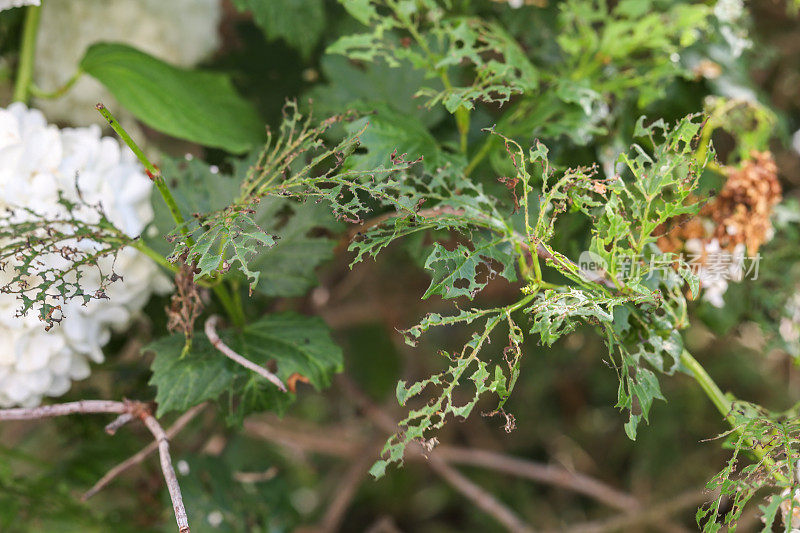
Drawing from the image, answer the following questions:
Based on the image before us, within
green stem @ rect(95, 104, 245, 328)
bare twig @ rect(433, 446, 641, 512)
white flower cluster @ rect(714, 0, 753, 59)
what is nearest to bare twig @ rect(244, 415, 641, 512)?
bare twig @ rect(433, 446, 641, 512)

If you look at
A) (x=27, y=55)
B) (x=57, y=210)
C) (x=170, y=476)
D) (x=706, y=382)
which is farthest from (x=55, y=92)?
(x=706, y=382)

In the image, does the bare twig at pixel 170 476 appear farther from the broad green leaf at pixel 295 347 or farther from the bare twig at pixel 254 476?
the bare twig at pixel 254 476

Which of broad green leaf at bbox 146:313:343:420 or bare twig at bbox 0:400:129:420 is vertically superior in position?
bare twig at bbox 0:400:129:420

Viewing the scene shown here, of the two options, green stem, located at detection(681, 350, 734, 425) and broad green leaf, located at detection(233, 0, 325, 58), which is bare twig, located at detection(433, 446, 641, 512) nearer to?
green stem, located at detection(681, 350, 734, 425)

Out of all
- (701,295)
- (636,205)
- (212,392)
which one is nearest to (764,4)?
(701,295)

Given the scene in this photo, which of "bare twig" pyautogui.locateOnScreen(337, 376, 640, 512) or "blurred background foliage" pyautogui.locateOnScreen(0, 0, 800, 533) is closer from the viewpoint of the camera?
"blurred background foliage" pyautogui.locateOnScreen(0, 0, 800, 533)

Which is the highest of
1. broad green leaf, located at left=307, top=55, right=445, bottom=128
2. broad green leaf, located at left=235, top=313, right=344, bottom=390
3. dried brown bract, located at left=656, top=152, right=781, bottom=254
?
broad green leaf, located at left=307, top=55, right=445, bottom=128

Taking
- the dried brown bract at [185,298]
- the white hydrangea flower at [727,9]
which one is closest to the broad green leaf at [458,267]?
the dried brown bract at [185,298]
